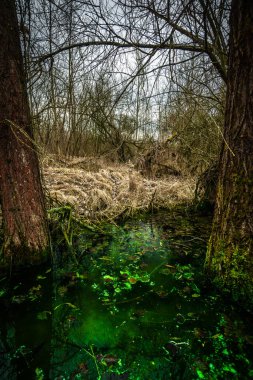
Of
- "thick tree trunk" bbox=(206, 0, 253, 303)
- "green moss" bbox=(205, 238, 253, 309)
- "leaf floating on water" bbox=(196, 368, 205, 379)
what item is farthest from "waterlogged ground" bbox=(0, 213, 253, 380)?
"thick tree trunk" bbox=(206, 0, 253, 303)

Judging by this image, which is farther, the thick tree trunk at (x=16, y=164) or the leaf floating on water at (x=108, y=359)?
the thick tree trunk at (x=16, y=164)

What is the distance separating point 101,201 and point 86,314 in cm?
332

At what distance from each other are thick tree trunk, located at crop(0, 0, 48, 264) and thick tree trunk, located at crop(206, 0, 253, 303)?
81.6 inches

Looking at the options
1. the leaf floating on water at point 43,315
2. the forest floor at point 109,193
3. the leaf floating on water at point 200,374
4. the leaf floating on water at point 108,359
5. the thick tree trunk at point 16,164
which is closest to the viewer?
the leaf floating on water at point 200,374

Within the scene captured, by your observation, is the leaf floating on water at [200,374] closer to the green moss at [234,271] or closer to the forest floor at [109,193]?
the green moss at [234,271]

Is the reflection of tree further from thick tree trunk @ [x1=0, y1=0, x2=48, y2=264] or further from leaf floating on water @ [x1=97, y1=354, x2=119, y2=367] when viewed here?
thick tree trunk @ [x1=0, y1=0, x2=48, y2=264]

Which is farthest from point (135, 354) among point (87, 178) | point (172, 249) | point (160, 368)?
point (87, 178)

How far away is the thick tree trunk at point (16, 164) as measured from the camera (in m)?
2.51

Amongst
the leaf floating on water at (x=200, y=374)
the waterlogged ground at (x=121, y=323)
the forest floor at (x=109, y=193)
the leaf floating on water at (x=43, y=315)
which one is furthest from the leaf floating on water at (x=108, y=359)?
the forest floor at (x=109, y=193)

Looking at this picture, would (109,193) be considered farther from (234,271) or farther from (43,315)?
(234,271)

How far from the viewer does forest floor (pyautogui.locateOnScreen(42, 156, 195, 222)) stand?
5105mm

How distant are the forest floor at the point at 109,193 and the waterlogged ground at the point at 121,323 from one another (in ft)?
5.83

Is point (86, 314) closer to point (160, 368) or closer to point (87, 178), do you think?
point (160, 368)

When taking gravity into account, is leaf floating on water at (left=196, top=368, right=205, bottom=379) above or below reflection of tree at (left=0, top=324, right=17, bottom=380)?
above
